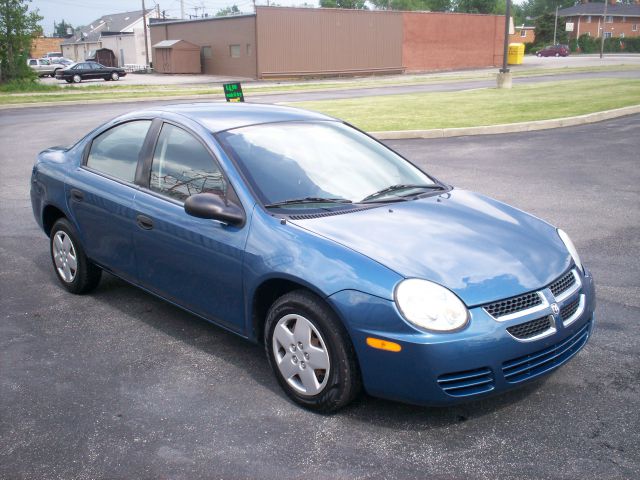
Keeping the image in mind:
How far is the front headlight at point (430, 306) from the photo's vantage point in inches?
132

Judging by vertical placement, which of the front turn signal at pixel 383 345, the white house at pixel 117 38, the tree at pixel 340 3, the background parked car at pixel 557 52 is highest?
the tree at pixel 340 3

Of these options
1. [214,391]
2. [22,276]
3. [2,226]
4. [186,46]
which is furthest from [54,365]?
[186,46]

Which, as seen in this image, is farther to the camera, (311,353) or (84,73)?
(84,73)

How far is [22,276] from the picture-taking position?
6367 millimetres

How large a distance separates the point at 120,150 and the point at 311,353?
8.28 feet

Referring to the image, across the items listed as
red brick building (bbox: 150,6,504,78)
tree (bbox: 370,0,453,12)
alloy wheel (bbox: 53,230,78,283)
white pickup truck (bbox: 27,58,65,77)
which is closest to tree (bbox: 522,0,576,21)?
tree (bbox: 370,0,453,12)

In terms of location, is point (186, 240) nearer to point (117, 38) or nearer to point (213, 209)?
point (213, 209)

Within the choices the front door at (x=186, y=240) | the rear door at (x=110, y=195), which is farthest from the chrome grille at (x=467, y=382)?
the rear door at (x=110, y=195)

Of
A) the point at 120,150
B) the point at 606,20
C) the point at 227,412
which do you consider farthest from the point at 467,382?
the point at 606,20

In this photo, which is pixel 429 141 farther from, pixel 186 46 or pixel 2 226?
pixel 186 46

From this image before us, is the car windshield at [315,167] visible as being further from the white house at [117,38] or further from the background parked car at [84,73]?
the white house at [117,38]

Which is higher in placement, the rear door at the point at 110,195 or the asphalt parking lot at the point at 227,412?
the rear door at the point at 110,195

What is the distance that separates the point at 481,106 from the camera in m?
19.8

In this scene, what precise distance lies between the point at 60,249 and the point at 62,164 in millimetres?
710
